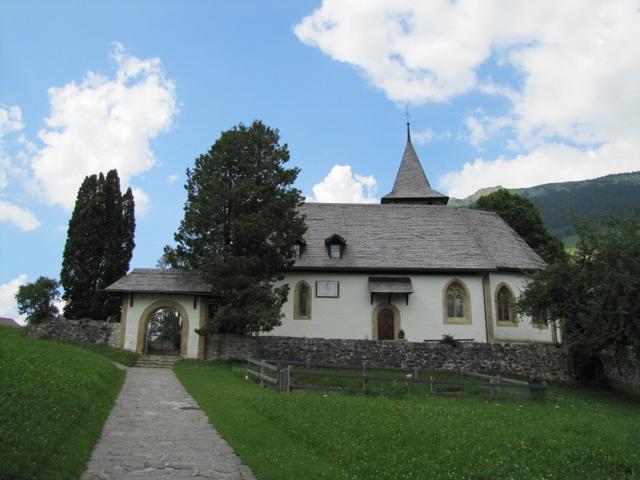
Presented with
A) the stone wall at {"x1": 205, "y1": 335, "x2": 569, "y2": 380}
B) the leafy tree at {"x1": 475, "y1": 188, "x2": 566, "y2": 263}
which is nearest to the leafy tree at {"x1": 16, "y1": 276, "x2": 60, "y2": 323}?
the stone wall at {"x1": 205, "y1": 335, "x2": 569, "y2": 380}

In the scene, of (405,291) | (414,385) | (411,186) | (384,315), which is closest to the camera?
(414,385)

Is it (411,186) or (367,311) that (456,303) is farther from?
(411,186)

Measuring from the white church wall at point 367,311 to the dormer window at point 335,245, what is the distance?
140cm

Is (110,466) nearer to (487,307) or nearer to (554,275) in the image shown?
(554,275)

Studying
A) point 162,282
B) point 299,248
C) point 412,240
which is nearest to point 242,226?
point 162,282

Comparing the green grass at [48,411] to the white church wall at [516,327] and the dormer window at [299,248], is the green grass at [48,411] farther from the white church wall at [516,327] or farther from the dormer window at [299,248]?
the white church wall at [516,327]

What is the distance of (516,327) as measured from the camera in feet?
93.9

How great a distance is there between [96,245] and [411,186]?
23.5 metres

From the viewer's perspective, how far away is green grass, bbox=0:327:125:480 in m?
7.03

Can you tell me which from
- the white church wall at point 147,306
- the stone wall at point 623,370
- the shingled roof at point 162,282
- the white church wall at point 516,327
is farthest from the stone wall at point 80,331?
the stone wall at point 623,370

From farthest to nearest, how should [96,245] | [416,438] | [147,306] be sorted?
[96,245], [147,306], [416,438]

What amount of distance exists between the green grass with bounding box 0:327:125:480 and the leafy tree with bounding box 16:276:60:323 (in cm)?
1228

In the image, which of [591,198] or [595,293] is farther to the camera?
[591,198]

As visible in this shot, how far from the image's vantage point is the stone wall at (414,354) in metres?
23.0
